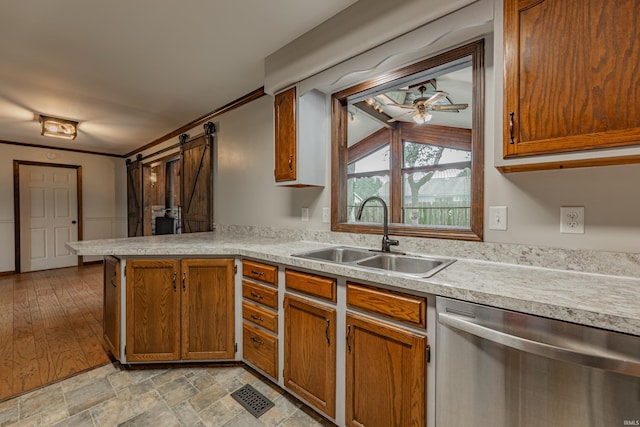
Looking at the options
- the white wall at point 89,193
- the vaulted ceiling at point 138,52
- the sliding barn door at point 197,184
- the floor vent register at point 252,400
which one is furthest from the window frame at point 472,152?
the white wall at point 89,193

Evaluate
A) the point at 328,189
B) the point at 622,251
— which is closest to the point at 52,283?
the point at 328,189

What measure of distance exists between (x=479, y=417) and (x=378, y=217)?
2.14m

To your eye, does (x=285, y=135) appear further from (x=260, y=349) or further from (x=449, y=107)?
(x=449, y=107)

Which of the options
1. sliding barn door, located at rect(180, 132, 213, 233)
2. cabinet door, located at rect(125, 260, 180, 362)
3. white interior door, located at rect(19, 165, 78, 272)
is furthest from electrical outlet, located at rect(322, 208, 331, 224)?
white interior door, located at rect(19, 165, 78, 272)

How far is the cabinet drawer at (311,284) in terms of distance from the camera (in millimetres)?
1498

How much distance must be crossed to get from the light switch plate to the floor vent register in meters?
1.63

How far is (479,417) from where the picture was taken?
1.06 metres

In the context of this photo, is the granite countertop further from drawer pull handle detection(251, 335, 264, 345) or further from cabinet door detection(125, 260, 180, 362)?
cabinet door detection(125, 260, 180, 362)

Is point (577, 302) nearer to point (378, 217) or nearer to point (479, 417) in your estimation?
point (479, 417)

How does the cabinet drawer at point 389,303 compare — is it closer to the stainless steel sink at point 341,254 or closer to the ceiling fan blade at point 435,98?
the stainless steel sink at point 341,254

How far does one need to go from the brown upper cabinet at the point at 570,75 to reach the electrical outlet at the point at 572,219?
38 centimetres

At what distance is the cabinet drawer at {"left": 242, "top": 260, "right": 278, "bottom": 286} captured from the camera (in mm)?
1817

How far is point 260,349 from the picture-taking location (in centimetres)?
193

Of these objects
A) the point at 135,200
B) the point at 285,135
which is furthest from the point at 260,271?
the point at 135,200
